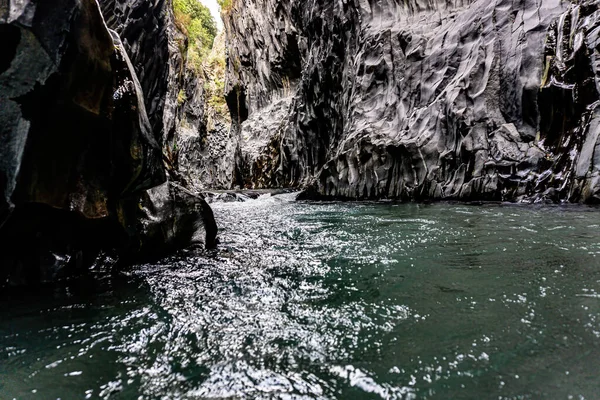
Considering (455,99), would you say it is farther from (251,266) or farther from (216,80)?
(216,80)

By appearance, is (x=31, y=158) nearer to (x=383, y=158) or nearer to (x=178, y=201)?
(x=178, y=201)

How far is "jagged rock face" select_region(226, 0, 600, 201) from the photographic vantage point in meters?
8.55

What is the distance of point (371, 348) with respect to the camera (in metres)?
1.86

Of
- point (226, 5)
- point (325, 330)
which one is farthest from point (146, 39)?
point (226, 5)

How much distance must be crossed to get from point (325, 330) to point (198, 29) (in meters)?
58.9

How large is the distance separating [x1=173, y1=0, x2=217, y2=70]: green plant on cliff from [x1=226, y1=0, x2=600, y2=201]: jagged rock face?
3124 centimetres

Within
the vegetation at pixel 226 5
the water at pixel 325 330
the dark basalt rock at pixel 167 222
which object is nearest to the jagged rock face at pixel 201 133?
the vegetation at pixel 226 5

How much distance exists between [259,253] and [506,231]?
3632mm

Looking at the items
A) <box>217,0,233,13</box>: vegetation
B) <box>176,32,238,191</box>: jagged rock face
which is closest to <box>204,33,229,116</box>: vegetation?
<box>176,32,238,191</box>: jagged rock face

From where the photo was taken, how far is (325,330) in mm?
2094

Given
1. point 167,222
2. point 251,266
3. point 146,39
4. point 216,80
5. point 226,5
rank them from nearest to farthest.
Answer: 1. point 251,266
2. point 167,222
3. point 146,39
4. point 226,5
5. point 216,80

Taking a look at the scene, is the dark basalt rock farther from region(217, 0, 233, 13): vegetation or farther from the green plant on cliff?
the green plant on cliff

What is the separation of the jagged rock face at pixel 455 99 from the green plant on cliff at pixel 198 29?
31.2 meters

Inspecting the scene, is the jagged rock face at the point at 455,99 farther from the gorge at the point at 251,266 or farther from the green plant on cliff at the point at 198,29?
the green plant on cliff at the point at 198,29
